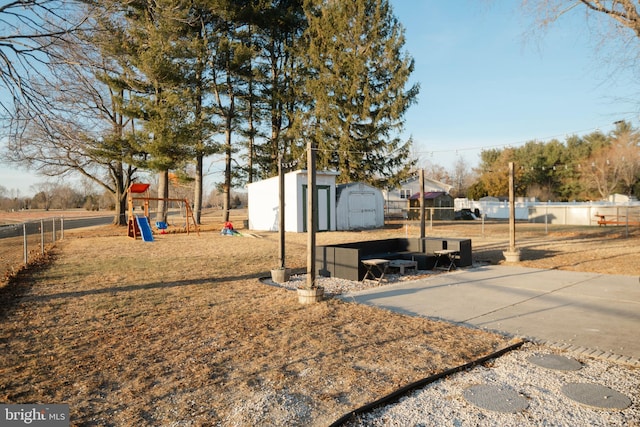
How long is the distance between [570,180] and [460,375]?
54291mm

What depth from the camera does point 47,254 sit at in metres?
12.3

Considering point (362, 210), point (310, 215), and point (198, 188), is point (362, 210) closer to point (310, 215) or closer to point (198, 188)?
point (198, 188)

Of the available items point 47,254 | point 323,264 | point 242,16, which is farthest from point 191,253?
point 242,16

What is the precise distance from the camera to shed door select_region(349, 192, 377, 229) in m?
23.2

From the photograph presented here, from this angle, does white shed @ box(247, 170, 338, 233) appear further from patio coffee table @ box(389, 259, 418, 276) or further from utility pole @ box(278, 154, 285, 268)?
utility pole @ box(278, 154, 285, 268)

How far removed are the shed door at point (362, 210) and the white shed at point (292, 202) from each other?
1.42 metres

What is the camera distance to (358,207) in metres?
23.5

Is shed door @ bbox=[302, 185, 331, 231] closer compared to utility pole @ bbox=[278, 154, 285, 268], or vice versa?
utility pole @ bbox=[278, 154, 285, 268]

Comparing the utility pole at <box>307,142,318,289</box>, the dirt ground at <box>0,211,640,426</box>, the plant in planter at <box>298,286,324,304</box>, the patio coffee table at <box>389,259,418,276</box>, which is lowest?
the dirt ground at <box>0,211,640,426</box>

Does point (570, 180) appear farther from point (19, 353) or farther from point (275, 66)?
point (19, 353)

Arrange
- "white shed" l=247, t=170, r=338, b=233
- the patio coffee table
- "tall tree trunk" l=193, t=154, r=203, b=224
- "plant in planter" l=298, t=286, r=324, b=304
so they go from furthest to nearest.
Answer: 1. "tall tree trunk" l=193, t=154, r=203, b=224
2. "white shed" l=247, t=170, r=338, b=233
3. the patio coffee table
4. "plant in planter" l=298, t=286, r=324, b=304

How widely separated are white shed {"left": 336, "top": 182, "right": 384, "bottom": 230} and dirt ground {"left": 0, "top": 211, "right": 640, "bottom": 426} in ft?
48.8

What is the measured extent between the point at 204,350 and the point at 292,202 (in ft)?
54.3

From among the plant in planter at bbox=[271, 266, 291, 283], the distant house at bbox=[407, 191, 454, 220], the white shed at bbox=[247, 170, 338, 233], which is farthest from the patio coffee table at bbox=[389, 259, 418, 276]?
the distant house at bbox=[407, 191, 454, 220]
